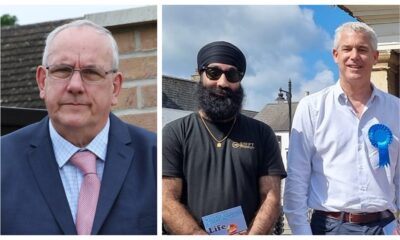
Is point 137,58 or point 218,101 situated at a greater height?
point 137,58

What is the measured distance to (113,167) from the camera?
3.86m

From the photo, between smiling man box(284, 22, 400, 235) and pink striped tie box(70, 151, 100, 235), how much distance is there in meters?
0.94

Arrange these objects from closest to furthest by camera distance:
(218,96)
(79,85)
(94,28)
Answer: (79,85), (94,28), (218,96)

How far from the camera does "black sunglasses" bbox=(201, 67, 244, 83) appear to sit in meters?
3.91

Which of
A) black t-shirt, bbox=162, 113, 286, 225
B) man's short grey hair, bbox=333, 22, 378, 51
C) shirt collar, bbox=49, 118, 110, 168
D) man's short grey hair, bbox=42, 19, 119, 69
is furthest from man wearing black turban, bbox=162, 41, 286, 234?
man's short grey hair, bbox=333, 22, 378, 51

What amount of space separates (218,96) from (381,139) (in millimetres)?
805

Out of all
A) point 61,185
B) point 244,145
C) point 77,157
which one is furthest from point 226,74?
point 61,185

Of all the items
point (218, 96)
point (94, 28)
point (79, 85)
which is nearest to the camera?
point (79, 85)

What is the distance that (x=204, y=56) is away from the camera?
155 inches

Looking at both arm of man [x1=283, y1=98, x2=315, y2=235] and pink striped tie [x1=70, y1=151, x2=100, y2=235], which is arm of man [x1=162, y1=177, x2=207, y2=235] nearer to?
pink striped tie [x1=70, y1=151, x2=100, y2=235]

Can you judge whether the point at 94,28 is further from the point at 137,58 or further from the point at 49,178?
Answer: the point at 49,178

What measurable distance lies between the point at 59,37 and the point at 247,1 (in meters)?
0.91

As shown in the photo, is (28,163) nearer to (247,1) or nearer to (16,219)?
(16,219)

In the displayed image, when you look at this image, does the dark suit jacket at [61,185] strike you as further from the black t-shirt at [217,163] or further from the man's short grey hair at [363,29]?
the man's short grey hair at [363,29]
